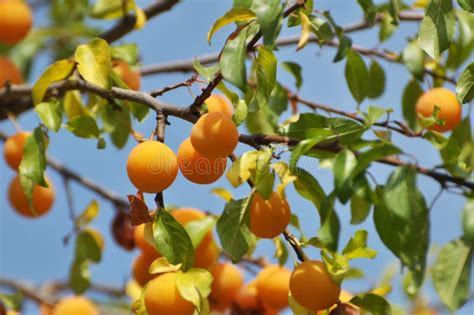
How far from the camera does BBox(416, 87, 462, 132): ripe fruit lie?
1662 mm

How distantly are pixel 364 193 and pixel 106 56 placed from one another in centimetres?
62

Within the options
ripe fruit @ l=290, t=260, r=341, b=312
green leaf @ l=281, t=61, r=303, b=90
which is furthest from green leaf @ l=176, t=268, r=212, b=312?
green leaf @ l=281, t=61, r=303, b=90

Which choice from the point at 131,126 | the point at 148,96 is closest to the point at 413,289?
the point at 148,96

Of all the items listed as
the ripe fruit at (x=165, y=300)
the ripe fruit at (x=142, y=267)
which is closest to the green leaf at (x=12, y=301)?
the ripe fruit at (x=142, y=267)

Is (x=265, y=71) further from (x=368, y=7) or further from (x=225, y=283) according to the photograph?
(x=225, y=283)

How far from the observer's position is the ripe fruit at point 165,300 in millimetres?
1292

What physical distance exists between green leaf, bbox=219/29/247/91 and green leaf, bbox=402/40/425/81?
2.38 ft

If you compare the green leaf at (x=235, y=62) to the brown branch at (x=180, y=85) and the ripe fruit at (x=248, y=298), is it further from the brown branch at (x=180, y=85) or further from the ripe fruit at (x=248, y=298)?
the ripe fruit at (x=248, y=298)

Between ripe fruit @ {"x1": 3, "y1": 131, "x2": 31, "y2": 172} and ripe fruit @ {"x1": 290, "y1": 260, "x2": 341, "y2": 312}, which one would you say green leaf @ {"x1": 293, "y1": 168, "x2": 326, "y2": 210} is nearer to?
ripe fruit @ {"x1": 290, "y1": 260, "x2": 341, "y2": 312}

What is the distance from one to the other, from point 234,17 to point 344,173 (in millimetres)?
319

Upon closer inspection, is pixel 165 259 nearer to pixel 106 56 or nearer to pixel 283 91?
pixel 106 56

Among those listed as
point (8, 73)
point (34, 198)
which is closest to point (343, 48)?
point (34, 198)

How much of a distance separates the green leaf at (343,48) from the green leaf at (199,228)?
42 cm

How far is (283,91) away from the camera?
1811mm
